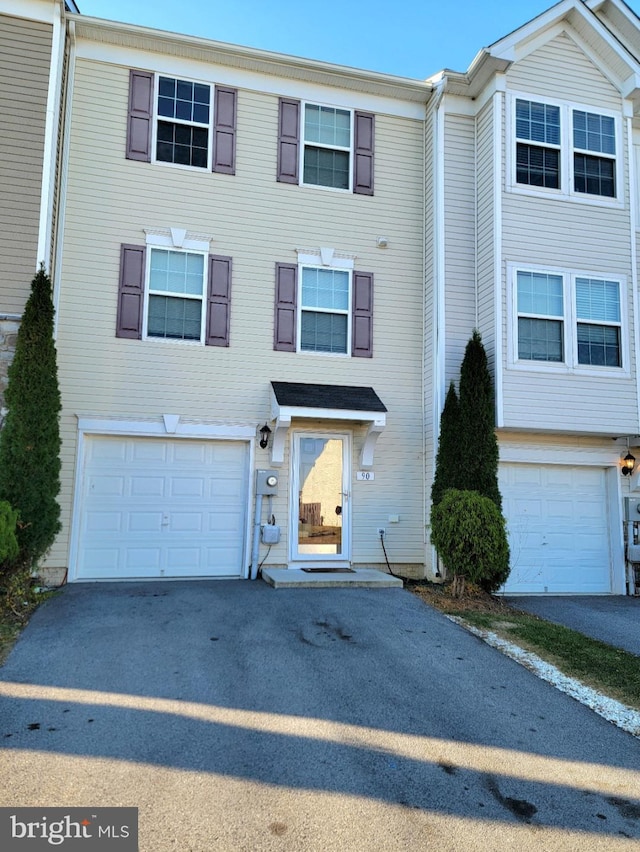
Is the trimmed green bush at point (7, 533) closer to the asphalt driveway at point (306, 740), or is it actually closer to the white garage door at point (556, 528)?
the asphalt driveway at point (306, 740)

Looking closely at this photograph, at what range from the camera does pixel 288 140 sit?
9.20 metres

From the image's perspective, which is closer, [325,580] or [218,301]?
[325,580]

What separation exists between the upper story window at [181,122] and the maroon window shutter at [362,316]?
249cm

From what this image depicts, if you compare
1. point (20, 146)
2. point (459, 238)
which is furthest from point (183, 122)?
point (459, 238)

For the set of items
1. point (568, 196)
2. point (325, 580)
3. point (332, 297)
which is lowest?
point (325, 580)

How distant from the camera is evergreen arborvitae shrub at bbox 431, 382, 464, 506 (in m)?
8.25

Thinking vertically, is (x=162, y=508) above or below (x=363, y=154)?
below

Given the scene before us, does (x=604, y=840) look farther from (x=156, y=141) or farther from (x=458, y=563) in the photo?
(x=156, y=141)

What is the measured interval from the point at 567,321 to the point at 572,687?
5.69m

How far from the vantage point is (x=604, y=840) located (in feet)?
9.33

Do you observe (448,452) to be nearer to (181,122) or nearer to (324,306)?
(324,306)

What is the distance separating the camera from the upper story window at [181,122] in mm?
8664

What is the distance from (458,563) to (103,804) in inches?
205

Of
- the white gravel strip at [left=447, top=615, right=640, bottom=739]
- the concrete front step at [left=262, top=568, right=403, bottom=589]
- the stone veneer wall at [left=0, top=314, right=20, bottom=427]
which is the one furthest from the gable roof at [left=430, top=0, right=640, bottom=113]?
the white gravel strip at [left=447, top=615, right=640, bottom=739]
